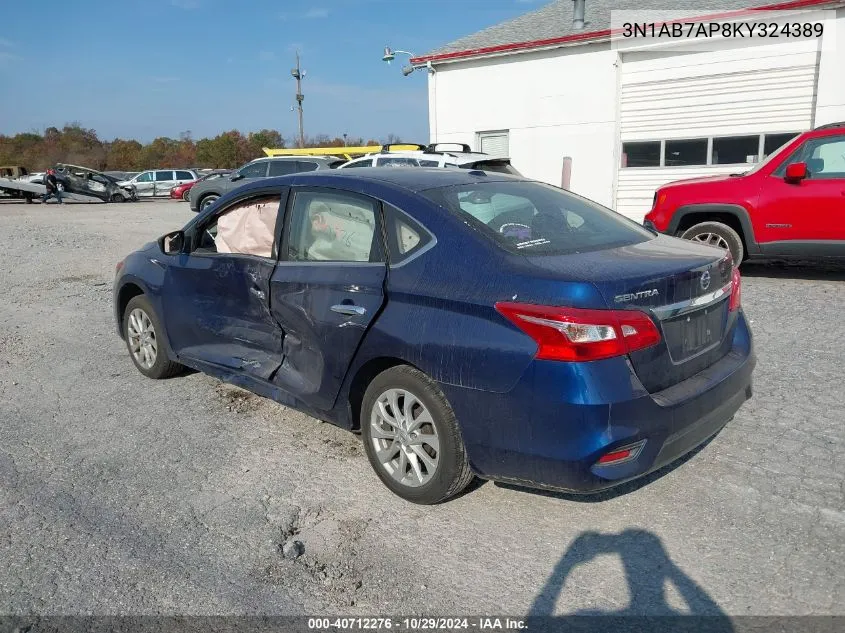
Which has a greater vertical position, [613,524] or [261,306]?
[261,306]

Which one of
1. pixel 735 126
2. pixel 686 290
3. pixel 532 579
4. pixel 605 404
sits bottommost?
pixel 532 579

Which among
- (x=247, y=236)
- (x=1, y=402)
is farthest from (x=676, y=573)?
(x=1, y=402)

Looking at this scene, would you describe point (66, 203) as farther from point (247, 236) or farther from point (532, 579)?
point (532, 579)

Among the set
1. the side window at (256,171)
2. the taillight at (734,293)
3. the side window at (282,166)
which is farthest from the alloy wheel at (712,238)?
the side window at (256,171)

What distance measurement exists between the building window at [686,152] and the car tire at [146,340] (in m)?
12.6

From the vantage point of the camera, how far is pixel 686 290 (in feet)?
10.7

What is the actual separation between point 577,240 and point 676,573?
65.5 inches

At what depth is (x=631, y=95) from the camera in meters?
15.2

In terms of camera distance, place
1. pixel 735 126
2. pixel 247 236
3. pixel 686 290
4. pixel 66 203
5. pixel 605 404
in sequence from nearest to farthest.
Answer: pixel 605 404 → pixel 686 290 → pixel 247 236 → pixel 735 126 → pixel 66 203

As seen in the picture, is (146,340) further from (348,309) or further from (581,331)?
(581,331)

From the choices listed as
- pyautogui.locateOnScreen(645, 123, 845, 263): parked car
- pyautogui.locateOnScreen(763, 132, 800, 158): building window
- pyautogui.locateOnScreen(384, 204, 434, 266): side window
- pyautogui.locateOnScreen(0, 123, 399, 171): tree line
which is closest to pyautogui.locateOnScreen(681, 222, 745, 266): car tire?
pyautogui.locateOnScreen(645, 123, 845, 263): parked car

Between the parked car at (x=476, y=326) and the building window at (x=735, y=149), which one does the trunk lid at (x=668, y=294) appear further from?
the building window at (x=735, y=149)

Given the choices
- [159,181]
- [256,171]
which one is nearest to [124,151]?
[159,181]

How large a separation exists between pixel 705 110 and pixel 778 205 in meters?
7.10
